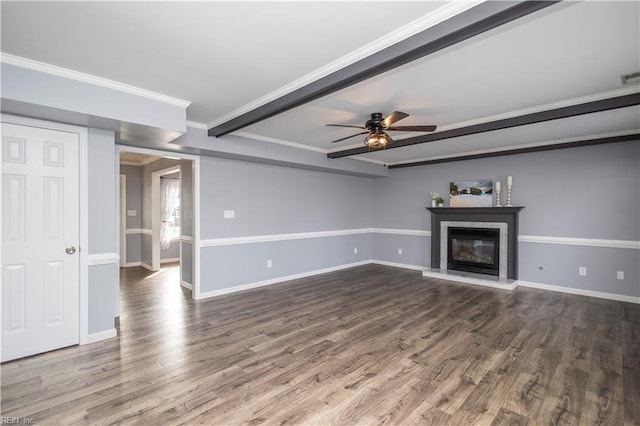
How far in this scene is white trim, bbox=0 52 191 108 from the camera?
235cm

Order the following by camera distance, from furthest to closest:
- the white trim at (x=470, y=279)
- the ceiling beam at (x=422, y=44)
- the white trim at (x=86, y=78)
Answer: the white trim at (x=470, y=279), the white trim at (x=86, y=78), the ceiling beam at (x=422, y=44)

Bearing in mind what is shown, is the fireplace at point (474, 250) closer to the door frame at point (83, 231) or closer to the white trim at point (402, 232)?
the white trim at point (402, 232)

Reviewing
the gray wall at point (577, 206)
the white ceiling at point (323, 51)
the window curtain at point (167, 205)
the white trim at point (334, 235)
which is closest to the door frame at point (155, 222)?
the window curtain at point (167, 205)

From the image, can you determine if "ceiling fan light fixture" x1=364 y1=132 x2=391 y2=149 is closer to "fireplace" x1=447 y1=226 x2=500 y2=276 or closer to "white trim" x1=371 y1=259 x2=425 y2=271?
"fireplace" x1=447 y1=226 x2=500 y2=276

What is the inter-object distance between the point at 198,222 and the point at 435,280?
4.46 meters

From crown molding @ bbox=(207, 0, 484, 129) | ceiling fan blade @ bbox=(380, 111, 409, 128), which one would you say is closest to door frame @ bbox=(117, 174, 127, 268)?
crown molding @ bbox=(207, 0, 484, 129)

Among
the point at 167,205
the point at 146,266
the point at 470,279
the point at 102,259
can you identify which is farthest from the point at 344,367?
the point at 167,205

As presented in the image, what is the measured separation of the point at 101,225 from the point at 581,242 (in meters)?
6.87

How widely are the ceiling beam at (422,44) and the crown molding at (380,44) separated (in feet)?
0.08

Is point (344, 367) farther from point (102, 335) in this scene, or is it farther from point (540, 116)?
point (540, 116)

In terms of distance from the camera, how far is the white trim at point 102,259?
316 centimetres

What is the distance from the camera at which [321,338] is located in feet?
10.6

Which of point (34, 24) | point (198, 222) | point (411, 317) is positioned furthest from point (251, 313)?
point (34, 24)

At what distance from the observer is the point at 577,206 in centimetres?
496
